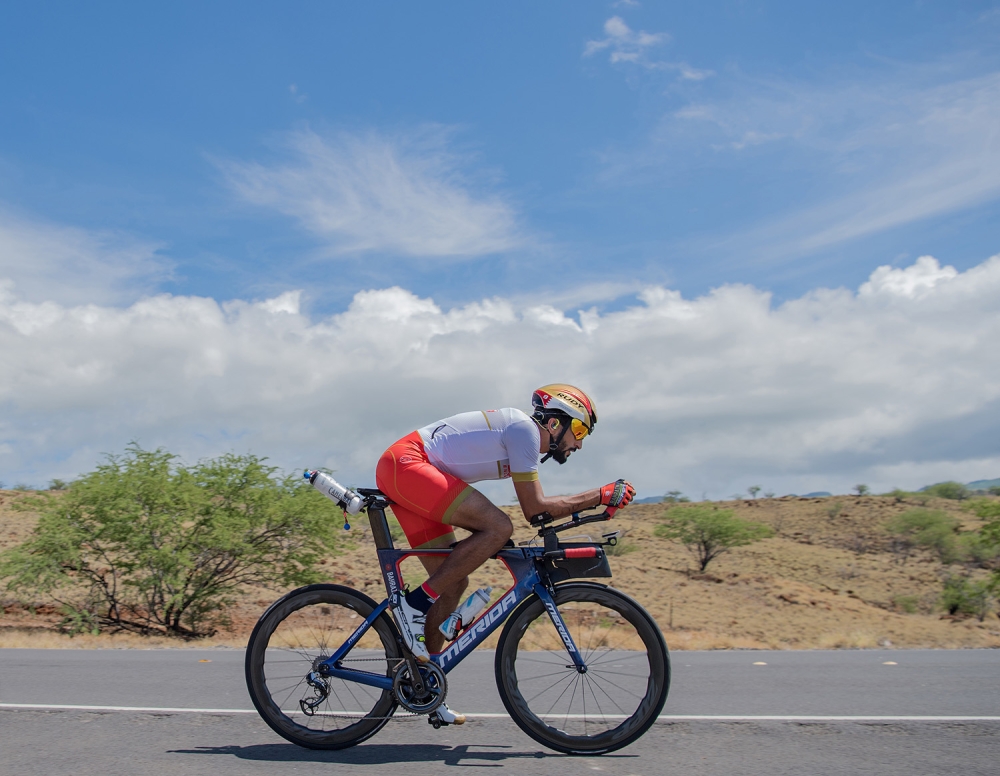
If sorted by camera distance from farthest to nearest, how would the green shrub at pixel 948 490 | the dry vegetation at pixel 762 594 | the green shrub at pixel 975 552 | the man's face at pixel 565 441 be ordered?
the green shrub at pixel 948 490
the green shrub at pixel 975 552
the dry vegetation at pixel 762 594
the man's face at pixel 565 441

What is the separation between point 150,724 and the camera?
5.38 meters

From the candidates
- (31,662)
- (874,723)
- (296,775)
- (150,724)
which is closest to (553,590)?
(296,775)

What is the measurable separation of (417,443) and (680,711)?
2.76 m

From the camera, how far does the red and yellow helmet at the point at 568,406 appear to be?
4.77 metres

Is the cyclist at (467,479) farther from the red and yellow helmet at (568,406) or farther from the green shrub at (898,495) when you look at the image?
the green shrub at (898,495)

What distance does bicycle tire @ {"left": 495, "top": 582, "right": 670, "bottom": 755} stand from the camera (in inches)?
181

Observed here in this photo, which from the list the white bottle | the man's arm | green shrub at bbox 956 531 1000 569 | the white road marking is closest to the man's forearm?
the man's arm

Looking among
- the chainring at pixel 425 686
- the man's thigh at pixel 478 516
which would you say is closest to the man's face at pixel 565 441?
the man's thigh at pixel 478 516

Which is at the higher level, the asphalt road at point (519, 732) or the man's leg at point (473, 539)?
the man's leg at point (473, 539)

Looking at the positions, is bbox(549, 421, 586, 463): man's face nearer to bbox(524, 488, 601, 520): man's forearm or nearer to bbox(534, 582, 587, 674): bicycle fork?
bbox(524, 488, 601, 520): man's forearm

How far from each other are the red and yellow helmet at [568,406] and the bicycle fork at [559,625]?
2.91ft

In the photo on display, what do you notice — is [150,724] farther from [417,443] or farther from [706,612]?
[706,612]

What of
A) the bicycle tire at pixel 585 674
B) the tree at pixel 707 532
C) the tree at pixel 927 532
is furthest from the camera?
the tree at pixel 927 532

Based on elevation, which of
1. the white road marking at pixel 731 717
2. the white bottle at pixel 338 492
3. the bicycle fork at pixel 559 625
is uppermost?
the white bottle at pixel 338 492
